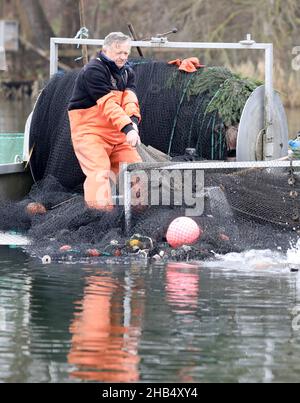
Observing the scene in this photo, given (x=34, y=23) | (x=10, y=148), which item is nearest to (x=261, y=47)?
(x=10, y=148)

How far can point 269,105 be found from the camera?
45.5 ft

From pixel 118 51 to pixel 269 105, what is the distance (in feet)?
7.60

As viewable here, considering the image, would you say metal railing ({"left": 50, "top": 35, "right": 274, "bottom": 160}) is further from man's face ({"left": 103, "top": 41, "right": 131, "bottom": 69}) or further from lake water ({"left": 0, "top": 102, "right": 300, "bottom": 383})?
lake water ({"left": 0, "top": 102, "right": 300, "bottom": 383})

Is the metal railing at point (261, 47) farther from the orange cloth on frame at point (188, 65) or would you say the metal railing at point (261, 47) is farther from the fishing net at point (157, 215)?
the fishing net at point (157, 215)

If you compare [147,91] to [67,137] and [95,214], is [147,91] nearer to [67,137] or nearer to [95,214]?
[67,137]

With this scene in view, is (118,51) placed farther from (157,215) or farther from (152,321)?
(152,321)

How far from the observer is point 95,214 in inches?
470

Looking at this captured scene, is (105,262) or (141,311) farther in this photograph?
(105,262)

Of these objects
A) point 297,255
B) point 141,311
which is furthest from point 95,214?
point 141,311

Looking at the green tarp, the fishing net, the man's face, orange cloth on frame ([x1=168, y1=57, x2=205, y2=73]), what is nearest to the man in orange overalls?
the man's face

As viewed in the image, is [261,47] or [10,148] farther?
[10,148]

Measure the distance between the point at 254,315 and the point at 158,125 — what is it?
494cm

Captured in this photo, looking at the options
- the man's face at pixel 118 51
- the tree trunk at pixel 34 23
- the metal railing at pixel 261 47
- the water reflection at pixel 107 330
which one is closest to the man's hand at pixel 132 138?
the man's face at pixel 118 51

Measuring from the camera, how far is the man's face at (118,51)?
1212 centimetres
